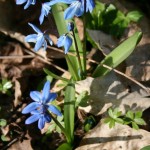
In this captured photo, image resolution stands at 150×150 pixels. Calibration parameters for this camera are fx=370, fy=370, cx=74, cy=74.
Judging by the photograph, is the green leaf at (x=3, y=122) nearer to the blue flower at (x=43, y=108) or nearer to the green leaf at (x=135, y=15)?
the blue flower at (x=43, y=108)

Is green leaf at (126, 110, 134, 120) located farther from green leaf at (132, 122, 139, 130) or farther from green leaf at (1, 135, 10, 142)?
green leaf at (1, 135, 10, 142)

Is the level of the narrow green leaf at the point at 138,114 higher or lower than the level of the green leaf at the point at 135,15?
lower

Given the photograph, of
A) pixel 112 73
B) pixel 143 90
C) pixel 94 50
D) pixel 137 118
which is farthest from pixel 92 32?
pixel 137 118

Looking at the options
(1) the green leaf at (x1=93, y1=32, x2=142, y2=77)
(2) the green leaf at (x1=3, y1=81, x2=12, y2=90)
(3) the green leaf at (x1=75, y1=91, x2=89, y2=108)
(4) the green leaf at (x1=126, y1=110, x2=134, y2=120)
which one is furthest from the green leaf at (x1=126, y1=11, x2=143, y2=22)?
(2) the green leaf at (x1=3, y1=81, x2=12, y2=90)

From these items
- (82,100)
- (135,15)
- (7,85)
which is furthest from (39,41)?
(135,15)

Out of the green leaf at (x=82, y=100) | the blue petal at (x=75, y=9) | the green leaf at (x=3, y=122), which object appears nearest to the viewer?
the blue petal at (x=75, y=9)

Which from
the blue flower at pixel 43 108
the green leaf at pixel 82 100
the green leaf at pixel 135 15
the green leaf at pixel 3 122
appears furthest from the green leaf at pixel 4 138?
the green leaf at pixel 135 15

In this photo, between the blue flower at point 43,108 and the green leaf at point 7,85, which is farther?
the green leaf at point 7,85
